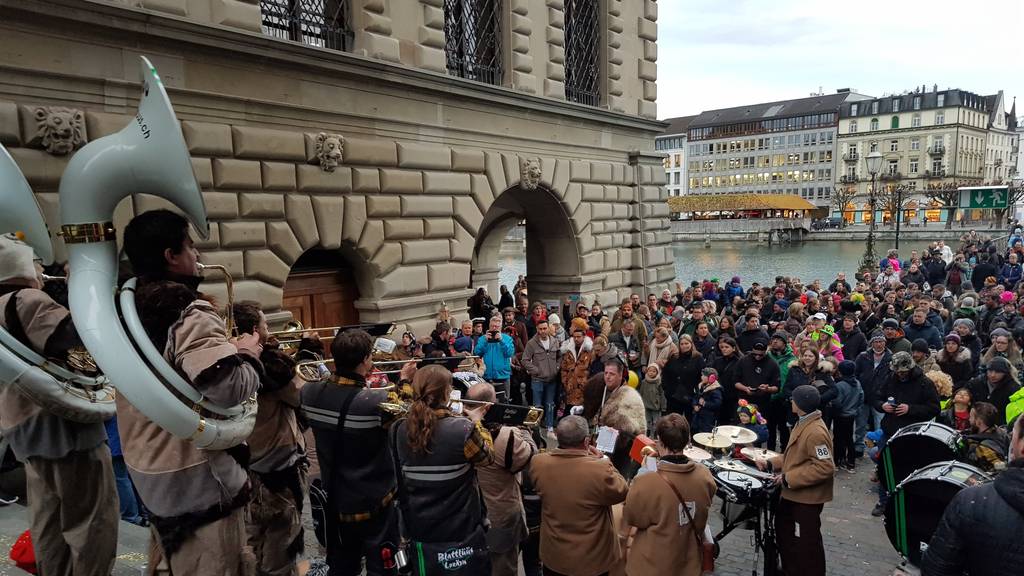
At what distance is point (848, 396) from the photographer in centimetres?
848

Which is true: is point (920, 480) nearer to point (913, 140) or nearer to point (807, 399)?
point (807, 399)

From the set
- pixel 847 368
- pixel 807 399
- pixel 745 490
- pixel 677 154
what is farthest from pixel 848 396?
pixel 677 154

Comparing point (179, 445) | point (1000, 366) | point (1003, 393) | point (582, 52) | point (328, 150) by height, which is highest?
point (582, 52)

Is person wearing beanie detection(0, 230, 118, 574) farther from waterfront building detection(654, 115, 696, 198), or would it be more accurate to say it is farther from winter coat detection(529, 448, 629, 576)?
waterfront building detection(654, 115, 696, 198)

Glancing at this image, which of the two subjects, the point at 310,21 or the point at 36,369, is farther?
the point at 310,21

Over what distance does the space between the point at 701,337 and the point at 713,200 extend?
77.0 m

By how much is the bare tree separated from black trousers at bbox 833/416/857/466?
3313 inches

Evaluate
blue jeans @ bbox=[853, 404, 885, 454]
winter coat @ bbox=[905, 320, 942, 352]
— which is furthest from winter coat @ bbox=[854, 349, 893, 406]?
winter coat @ bbox=[905, 320, 942, 352]

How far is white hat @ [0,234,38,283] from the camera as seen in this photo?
3.58 meters

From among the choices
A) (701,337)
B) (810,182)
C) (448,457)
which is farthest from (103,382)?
(810,182)

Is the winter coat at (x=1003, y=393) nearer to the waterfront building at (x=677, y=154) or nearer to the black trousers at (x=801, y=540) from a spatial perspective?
the black trousers at (x=801, y=540)

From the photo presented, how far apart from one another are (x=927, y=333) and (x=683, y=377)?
4.78 metres

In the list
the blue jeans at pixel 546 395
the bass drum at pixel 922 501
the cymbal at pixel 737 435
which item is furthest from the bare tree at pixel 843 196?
the bass drum at pixel 922 501

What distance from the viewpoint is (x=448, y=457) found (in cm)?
382
